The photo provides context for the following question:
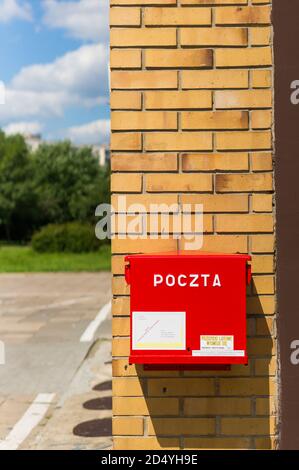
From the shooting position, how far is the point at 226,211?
9.25 ft

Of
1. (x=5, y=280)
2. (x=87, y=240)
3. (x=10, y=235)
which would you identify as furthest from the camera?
(x=10, y=235)

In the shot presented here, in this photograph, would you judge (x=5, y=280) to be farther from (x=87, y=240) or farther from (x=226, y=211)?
(x=226, y=211)

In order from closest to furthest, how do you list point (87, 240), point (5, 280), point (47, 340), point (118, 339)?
point (118, 339) → point (47, 340) → point (5, 280) → point (87, 240)

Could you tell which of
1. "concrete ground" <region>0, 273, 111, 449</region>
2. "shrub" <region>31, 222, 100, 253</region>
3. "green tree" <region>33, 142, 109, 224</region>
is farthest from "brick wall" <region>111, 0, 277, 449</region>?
"green tree" <region>33, 142, 109, 224</region>

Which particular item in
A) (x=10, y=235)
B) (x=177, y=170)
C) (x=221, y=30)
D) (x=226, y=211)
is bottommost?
(x=10, y=235)

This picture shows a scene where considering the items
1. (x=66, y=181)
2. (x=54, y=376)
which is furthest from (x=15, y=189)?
(x=54, y=376)

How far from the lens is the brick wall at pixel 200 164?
2.80 m

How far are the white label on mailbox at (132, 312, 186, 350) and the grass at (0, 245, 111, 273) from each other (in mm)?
21406

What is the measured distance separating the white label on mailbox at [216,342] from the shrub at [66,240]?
1213 inches

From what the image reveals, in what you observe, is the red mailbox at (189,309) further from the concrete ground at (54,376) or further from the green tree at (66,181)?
the green tree at (66,181)

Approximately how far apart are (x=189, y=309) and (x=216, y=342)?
18cm

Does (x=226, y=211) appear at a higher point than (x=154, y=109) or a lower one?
lower

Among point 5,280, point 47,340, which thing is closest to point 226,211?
point 47,340

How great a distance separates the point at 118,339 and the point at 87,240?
31.1m
